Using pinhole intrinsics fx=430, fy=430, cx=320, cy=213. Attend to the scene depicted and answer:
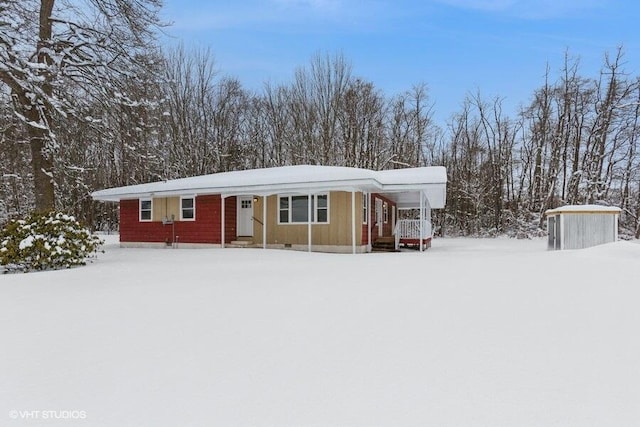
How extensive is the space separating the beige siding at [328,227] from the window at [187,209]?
116 inches

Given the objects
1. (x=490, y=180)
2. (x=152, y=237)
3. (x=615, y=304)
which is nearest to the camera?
(x=615, y=304)

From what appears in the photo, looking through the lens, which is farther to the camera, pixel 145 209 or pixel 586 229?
pixel 145 209

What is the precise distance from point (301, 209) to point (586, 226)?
360 inches

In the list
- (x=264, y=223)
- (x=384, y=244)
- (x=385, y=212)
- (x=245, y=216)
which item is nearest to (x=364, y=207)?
(x=384, y=244)

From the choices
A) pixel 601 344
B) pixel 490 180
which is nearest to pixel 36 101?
pixel 601 344

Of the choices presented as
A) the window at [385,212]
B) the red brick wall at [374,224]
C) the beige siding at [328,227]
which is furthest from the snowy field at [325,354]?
the window at [385,212]

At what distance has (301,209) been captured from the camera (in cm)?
1512

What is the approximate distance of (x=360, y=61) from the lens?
3011 cm

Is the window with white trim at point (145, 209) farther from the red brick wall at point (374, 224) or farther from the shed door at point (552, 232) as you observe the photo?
the shed door at point (552, 232)

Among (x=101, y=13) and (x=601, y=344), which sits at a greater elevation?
(x=101, y=13)

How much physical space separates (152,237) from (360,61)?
64.7 feet

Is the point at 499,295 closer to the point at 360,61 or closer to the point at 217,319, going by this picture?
the point at 217,319

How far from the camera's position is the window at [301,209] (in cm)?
1477

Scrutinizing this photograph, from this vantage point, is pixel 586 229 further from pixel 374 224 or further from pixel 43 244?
pixel 43 244
